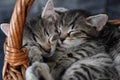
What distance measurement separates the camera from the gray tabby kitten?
109 centimetres

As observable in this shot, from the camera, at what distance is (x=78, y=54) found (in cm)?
123

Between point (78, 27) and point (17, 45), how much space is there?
1.17 feet

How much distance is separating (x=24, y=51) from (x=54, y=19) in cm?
30

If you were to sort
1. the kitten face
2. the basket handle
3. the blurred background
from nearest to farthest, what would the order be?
1. the basket handle
2. the kitten face
3. the blurred background

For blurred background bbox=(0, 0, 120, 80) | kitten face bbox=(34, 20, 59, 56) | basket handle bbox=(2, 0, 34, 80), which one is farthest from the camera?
blurred background bbox=(0, 0, 120, 80)

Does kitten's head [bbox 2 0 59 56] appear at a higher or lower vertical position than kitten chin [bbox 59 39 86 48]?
higher

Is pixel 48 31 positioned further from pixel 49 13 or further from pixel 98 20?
pixel 98 20

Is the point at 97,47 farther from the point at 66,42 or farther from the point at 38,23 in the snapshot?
the point at 38,23

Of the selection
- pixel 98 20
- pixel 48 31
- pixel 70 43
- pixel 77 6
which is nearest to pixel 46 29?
pixel 48 31

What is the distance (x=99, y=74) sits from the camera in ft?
3.59

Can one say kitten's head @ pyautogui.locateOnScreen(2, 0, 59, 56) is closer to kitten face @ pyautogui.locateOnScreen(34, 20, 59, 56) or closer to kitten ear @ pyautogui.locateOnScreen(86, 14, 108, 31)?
kitten face @ pyautogui.locateOnScreen(34, 20, 59, 56)

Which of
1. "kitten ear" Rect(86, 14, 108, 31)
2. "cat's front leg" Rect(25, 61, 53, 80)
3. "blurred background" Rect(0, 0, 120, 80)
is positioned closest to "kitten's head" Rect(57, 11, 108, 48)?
"kitten ear" Rect(86, 14, 108, 31)

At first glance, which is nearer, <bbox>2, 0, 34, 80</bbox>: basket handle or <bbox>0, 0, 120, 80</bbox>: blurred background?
<bbox>2, 0, 34, 80</bbox>: basket handle

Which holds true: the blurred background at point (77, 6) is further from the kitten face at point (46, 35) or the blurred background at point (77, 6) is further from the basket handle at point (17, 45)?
the basket handle at point (17, 45)
